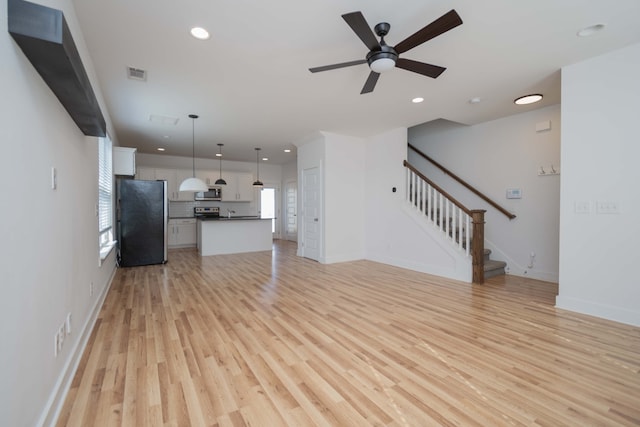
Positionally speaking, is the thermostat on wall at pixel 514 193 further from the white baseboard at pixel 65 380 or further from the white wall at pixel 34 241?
the white baseboard at pixel 65 380

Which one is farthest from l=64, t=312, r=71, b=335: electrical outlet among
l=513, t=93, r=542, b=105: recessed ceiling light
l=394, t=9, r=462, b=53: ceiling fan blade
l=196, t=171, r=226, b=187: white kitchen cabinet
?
l=196, t=171, r=226, b=187: white kitchen cabinet

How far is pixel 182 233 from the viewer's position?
27.4ft

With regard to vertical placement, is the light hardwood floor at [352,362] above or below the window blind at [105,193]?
below

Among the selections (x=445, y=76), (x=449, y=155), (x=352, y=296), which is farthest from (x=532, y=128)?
(x=352, y=296)

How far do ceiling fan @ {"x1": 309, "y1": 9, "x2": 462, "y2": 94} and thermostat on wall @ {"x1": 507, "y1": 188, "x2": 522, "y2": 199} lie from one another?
343 cm

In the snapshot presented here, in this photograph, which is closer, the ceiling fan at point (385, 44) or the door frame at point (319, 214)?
the ceiling fan at point (385, 44)

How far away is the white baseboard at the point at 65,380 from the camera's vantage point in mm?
1494

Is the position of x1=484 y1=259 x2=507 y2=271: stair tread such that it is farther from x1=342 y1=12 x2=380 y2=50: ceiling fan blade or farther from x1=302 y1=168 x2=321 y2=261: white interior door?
x1=342 y1=12 x2=380 y2=50: ceiling fan blade

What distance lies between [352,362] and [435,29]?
2.63 metres

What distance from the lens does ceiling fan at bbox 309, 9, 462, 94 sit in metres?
1.97

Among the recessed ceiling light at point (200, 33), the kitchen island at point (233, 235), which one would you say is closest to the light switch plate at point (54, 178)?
the recessed ceiling light at point (200, 33)

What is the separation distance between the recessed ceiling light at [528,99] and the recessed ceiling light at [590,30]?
1.44 meters

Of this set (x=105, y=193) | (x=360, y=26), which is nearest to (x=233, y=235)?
(x=105, y=193)

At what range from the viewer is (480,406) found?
5.43ft
